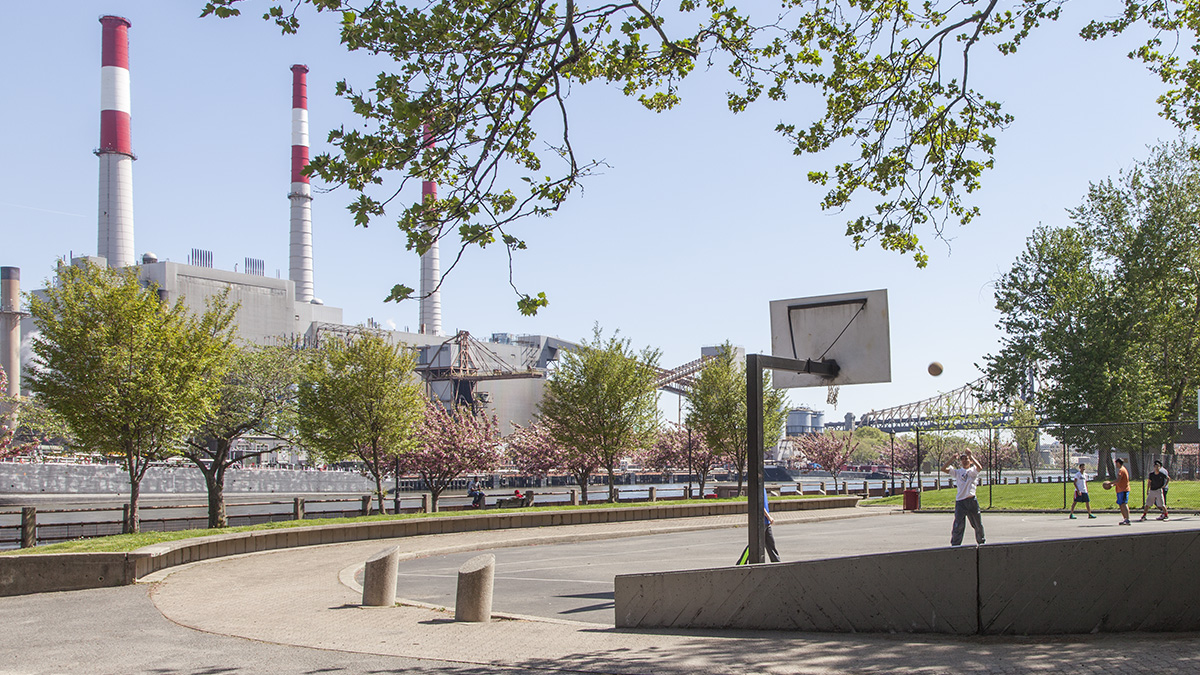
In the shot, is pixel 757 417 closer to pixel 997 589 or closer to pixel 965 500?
pixel 997 589

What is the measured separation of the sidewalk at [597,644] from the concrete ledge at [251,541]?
73 cm

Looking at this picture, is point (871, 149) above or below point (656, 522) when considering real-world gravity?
above

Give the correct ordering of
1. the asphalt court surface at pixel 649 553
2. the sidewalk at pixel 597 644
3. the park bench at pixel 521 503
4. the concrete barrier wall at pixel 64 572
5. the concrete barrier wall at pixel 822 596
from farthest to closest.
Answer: the park bench at pixel 521 503 → the concrete barrier wall at pixel 64 572 → the asphalt court surface at pixel 649 553 → the concrete barrier wall at pixel 822 596 → the sidewalk at pixel 597 644

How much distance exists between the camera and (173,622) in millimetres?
9797

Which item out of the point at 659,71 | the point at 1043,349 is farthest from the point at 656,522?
the point at 1043,349

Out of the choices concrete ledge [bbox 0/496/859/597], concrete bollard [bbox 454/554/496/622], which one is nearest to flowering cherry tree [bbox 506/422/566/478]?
concrete ledge [bbox 0/496/859/597]

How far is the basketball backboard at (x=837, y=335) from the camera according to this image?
8.80 metres

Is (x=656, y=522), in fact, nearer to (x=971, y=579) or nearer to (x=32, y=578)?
(x=32, y=578)

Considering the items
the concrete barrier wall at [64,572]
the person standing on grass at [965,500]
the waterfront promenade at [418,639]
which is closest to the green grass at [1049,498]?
the person standing on grass at [965,500]

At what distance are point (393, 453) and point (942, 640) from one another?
27855mm

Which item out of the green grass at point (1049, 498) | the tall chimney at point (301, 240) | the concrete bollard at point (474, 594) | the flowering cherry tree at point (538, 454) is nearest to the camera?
the concrete bollard at point (474, 594)

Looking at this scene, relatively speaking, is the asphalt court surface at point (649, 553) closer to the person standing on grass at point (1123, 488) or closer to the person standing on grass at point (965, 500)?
the person standing on grass at point (1123, 488)

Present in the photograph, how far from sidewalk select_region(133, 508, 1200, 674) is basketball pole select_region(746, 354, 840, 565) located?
98cm

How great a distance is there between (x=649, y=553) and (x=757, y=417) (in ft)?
33.5
